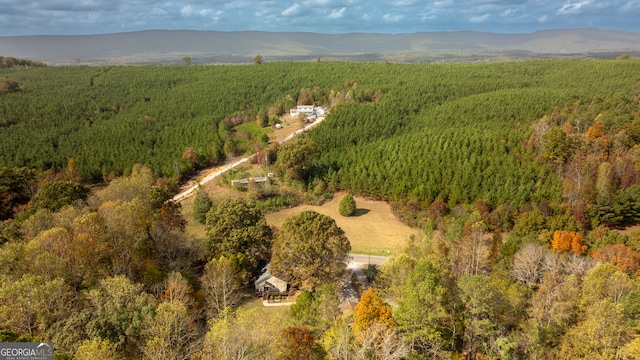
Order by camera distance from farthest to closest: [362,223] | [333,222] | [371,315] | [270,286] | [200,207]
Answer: [362,223], [200,207], [333,222], [270,286], [371,315]

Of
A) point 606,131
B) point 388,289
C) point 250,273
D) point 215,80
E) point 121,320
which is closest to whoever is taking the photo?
point 121,320

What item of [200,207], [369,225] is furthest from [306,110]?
[200,207]

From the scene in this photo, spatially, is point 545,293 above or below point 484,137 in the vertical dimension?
below

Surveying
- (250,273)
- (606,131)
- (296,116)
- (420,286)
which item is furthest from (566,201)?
(296,116)

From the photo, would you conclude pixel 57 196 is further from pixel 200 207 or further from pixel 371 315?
pixel 371 315

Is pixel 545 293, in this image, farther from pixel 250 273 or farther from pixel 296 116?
pixel 296 116

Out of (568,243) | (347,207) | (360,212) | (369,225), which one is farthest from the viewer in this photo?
(360,212)

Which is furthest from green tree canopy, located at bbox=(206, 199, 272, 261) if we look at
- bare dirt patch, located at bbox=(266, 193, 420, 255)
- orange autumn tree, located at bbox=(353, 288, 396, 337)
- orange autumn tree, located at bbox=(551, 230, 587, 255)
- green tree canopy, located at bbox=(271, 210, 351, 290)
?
orange autumn tree, located at bbox=(551, 230, 587, 255)

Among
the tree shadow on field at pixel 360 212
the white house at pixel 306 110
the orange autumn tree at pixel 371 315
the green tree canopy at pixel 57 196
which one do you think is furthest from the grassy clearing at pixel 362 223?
the white house at pixel 306 110
